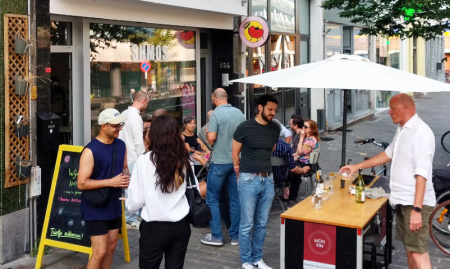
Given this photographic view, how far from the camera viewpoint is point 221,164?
714 centimetres

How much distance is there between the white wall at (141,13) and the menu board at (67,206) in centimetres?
204

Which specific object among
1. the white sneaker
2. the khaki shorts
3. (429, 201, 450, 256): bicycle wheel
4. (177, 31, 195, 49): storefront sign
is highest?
(177, 31, 195, 49): storefront sign

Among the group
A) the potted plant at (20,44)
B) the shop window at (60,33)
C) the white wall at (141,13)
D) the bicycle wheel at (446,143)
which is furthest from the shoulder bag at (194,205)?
the bicycle wheel at (446,143)

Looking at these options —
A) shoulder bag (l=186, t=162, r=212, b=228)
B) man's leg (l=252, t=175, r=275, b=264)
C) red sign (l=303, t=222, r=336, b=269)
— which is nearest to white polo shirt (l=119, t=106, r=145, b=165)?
man's leg (l=252, t=175, r=275, b=264)

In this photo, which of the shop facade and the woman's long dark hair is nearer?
the woman's long dark hair

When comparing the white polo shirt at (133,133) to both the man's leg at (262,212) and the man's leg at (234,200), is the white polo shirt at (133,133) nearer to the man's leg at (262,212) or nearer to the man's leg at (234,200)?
the man's leg at (234,200)

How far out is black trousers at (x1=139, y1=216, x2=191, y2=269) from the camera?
4.44 meters

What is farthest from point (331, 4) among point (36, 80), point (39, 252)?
point (39, 252)

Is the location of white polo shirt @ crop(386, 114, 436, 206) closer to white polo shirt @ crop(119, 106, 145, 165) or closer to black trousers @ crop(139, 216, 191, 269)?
black trousers @ crop(139, 216, 191, 269)

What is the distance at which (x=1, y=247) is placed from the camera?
253 inches

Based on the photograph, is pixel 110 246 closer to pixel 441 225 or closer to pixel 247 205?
pixel 247 205

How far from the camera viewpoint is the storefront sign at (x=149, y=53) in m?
9.90

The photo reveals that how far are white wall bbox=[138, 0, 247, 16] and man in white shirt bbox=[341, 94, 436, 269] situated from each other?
186 inches

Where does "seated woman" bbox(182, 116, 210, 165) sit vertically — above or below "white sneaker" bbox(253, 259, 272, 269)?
above
